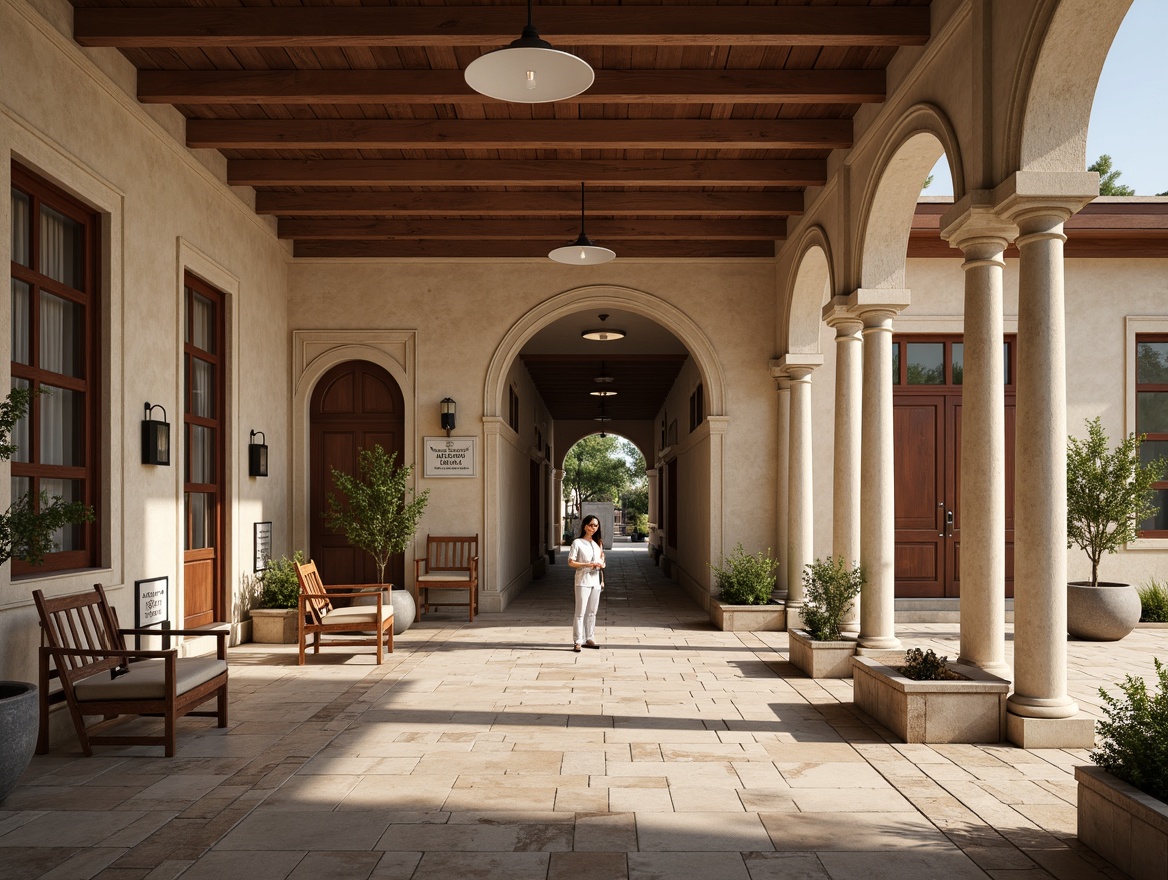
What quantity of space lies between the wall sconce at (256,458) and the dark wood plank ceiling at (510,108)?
2.48 metres

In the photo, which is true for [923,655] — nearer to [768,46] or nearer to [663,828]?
[663,828]

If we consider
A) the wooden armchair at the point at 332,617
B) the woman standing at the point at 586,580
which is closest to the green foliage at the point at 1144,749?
the woman standing at the point at 586,580

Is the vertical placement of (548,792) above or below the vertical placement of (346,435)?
below

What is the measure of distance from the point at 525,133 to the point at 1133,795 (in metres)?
6.54

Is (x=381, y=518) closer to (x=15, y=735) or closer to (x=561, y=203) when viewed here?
(x=561, y=203)

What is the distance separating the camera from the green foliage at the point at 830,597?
25.0ft

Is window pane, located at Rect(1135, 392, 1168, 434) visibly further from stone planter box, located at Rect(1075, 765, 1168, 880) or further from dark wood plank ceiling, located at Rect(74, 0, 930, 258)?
stone planter box, located at Rect(1075, 765, 1168, 880)

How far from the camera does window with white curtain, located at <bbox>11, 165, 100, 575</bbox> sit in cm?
590

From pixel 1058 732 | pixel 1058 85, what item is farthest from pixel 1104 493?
pixel 1058 85

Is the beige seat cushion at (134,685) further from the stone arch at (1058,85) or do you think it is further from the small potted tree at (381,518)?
the stone arch at (1058,85)

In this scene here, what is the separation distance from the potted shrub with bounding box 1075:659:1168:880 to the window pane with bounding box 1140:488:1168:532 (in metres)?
8.41

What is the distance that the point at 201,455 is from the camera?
8906 millimetres

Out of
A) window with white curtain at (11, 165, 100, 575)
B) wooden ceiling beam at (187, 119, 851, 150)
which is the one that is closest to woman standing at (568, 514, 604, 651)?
wooden ceiling beam at (187, 119, 851, 150)

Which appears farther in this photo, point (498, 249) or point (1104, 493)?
point (498, 249)
